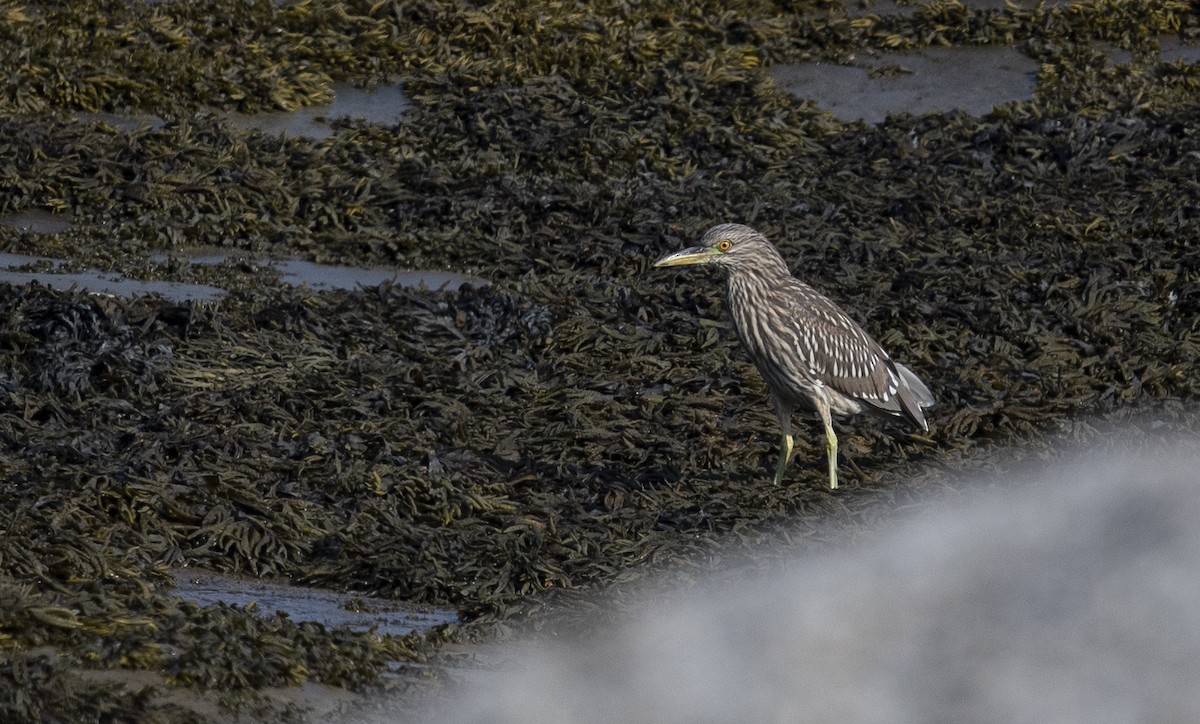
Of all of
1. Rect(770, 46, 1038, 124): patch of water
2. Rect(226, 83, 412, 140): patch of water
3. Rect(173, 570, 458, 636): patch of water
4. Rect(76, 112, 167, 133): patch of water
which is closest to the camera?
Rect(173, 570, 458, 636): patch of water

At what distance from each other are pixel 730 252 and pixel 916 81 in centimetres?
554

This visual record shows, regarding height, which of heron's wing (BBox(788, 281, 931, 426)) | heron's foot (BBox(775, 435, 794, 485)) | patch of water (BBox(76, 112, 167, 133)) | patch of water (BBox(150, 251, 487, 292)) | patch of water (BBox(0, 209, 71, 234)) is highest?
heron's wing (BBox(788, 281, 931, 426))

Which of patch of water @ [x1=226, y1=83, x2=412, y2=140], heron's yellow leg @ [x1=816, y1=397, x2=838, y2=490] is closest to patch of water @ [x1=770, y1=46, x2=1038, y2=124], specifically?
patch of water @ [x1=226, y1=83, x2=412, y2=140]

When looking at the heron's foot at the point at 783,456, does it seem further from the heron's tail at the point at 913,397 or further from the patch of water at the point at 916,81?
the patch of water at the point at 916,81

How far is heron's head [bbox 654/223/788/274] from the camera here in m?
7.27

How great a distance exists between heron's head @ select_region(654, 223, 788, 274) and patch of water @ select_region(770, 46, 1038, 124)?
15.3 feet

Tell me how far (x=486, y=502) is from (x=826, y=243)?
384cm

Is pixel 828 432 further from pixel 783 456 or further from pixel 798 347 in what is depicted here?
pixel 798 347

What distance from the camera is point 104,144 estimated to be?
10.3m

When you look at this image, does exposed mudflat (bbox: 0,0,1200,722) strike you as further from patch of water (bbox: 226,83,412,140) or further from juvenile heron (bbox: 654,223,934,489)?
juvenile heron (bbox: 654,223,934,489)

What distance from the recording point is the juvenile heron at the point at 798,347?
709cm

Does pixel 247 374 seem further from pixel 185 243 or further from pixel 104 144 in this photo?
pixel 104 144

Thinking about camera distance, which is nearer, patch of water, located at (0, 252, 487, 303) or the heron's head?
the heron's head

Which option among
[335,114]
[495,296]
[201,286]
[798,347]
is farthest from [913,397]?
[335,114]
